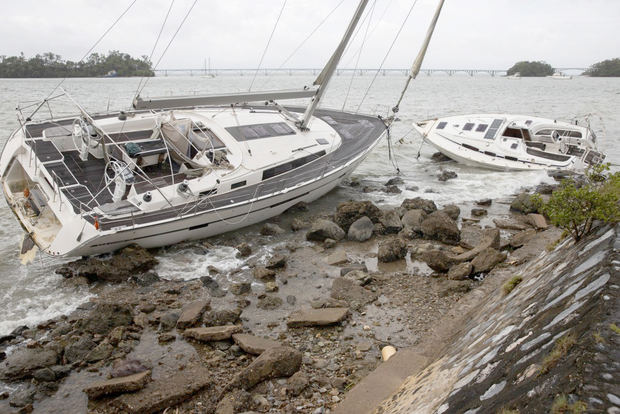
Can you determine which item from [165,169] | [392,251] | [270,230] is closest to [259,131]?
[165,169]

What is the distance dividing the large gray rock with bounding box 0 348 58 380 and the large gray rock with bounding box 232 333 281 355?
3.14 meters

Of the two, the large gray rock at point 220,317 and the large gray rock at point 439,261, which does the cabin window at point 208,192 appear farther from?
the large gray rock at point 439,261

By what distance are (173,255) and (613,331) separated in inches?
428

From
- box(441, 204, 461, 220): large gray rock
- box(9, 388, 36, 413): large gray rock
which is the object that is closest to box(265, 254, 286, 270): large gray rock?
box(9, 388, 36, 413): large gray rock

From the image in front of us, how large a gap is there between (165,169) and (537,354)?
13414 millimetres

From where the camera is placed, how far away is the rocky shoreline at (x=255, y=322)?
6797 mm

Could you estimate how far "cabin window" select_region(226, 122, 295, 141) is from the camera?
51.0 ft

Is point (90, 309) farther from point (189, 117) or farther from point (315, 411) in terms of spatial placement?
point (189, 117)

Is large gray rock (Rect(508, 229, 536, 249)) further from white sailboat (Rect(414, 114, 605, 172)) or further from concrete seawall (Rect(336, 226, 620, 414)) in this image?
white sailboat (Rect(414, 114, 605, 172))

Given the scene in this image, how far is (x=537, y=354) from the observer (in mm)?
3572

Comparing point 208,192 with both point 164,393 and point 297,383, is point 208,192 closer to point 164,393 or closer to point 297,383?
point 164,393

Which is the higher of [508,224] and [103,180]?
[103,180]

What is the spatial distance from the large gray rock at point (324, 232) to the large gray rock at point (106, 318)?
595 centimetres

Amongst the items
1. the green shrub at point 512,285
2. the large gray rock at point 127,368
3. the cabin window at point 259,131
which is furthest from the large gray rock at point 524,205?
the large gray rock at point 127,368
